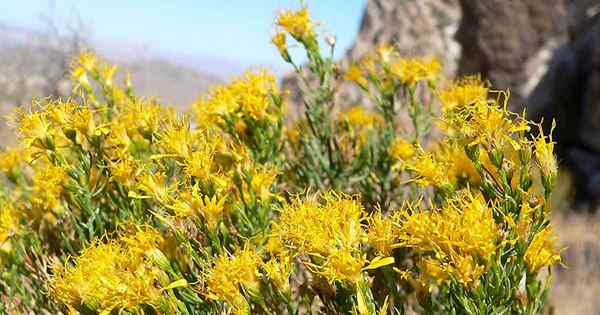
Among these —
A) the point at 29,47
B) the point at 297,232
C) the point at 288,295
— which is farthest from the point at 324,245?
the point at 29,47

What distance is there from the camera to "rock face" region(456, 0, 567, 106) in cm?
1164

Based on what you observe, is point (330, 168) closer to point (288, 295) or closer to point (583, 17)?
point (288, 295)

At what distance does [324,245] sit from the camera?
5.93ft

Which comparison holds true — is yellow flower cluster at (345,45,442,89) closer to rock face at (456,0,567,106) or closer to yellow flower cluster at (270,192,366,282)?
yellow flower cluster at (270,192,366,282)

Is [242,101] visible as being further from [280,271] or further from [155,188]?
[280,271]

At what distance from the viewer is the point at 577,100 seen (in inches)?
415

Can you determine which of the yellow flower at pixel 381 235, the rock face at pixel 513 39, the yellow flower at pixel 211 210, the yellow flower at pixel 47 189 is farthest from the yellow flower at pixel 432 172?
the rock face at pixel 513 39

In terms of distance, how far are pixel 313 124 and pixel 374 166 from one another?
422 millimetres

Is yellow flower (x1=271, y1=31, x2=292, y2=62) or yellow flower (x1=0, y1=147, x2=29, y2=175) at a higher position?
yellow flower (x1=271, y1=31, x2=292, y2=62)

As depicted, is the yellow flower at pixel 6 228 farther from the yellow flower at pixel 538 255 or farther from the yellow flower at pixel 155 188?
the yellow flower at pixel 538 255

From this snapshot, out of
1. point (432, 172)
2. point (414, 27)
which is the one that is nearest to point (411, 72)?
point (432, 172)

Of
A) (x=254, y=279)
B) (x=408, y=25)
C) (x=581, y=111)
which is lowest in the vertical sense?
(x=581, y=111)

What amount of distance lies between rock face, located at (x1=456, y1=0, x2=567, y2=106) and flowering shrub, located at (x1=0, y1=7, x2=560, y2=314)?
9.01 metres

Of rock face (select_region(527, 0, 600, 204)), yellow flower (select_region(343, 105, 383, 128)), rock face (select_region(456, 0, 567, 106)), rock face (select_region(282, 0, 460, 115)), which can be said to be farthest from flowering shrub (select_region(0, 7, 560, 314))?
rock face (select_region(456, 0, 567, 106))
